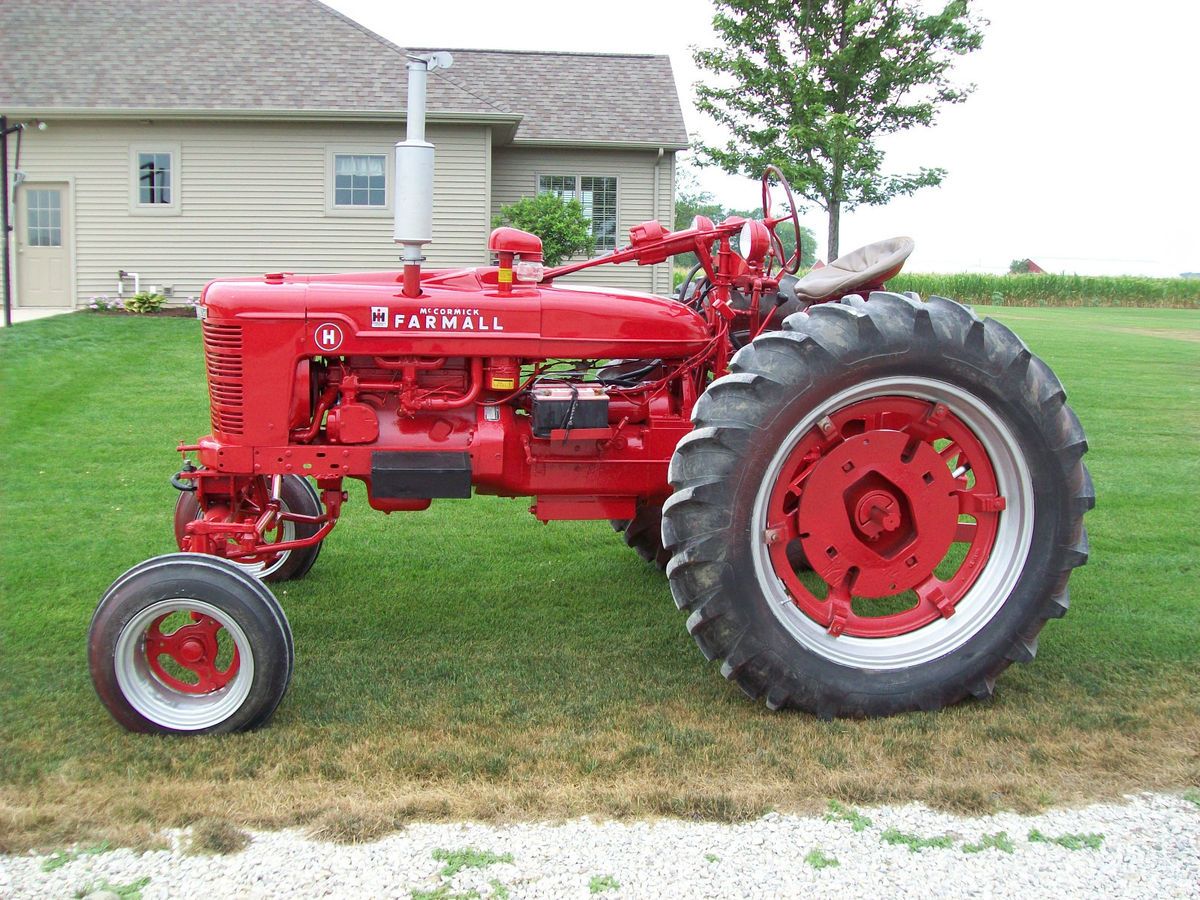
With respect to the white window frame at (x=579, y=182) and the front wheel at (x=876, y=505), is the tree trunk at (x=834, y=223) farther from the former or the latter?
the front wheel at (x=876, y=505)

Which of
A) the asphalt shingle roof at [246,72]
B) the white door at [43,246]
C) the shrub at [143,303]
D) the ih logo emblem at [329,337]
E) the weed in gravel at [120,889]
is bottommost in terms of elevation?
the weed in gravel at [120,889]

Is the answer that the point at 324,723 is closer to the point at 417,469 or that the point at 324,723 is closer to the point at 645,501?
the point at 417,469

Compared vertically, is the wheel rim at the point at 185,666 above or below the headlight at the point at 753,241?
below

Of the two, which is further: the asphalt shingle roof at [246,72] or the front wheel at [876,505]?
the asphalt shingle roof at [246,72]

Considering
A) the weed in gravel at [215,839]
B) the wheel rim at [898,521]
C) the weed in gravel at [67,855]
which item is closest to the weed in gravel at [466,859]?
the weed in gravel at [215,839]

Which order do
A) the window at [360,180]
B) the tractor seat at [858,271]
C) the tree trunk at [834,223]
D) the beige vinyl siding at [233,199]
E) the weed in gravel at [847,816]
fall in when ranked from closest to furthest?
1. the weed in gravel at [847,816]
2. the tractor seat at [858,271]
3. the beige vinyl siding at [233,199]
4. the window at [360,180]
5. the tree trunk at [834,223]

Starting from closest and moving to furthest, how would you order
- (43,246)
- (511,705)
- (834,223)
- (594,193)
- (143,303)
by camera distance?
(511,705)
(143,303)
(43,246)
(594,193)
(834,223)

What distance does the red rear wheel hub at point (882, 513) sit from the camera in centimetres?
408

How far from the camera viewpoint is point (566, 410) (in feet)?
13.8

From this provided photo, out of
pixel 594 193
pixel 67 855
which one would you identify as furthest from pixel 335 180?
pixel 67 855

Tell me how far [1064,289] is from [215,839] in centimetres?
4013

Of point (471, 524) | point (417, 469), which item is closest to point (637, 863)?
point (417, 469)

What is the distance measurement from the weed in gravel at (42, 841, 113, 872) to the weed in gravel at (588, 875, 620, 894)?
1.31 metres

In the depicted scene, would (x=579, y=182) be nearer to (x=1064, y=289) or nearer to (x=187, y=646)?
(x=187, y=646)
